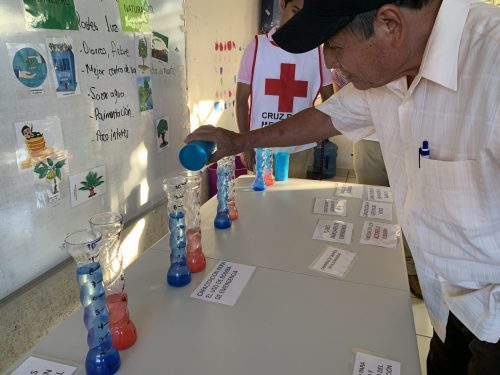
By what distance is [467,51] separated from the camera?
733 millimetres

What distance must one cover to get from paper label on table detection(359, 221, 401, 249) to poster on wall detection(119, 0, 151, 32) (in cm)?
105

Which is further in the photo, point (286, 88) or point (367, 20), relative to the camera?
point (286, 88)

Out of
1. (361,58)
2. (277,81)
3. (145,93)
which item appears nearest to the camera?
(361,58)

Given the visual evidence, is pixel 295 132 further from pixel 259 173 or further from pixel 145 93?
pixel 145 93

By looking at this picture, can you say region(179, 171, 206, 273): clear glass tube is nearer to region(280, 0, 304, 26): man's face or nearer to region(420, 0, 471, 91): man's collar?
region(420, 0, 471, 91): man's collar

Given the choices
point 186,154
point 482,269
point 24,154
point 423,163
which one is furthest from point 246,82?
point 482,269

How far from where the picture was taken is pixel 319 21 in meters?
0.71

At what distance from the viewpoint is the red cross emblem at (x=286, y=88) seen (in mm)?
1953

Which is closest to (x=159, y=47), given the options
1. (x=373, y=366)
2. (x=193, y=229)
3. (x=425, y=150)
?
(x=193, y=229)

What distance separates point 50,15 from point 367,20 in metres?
0.84

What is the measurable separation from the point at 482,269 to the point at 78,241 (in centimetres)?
75

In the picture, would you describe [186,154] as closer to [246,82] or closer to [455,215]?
[455,215]

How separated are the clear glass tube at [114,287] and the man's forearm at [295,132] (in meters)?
0.56

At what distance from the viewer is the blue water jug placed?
13.0ft
